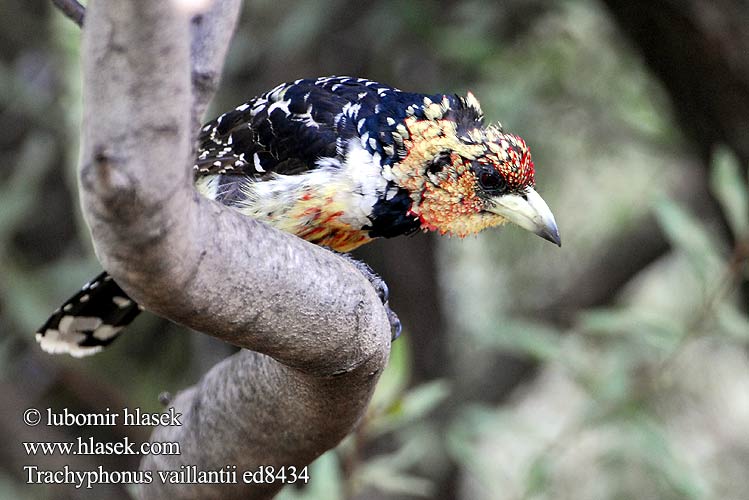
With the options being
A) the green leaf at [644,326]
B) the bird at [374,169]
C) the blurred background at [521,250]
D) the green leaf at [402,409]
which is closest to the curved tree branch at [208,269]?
the bird at [374,169]

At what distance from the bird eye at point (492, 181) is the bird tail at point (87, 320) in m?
0.88

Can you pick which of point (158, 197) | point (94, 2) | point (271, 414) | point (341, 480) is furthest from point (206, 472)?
point (94, 2)

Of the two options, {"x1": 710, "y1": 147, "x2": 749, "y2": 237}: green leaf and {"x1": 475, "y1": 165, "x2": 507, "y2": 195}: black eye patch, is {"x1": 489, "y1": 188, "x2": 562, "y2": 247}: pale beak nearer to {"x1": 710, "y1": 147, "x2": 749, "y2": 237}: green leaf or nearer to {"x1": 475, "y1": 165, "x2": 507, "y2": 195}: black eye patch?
{"x1": 475, "y1": 165, "x2": 507, "y2": 195}: black eye patch

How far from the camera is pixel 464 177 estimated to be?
Result: 7.06 feet

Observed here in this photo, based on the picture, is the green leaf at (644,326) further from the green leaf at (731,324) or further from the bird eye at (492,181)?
the bird eye at (492,181)

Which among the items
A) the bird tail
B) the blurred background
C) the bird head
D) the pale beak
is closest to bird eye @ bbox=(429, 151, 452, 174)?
the bird head

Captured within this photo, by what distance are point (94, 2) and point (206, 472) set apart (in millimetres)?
1197

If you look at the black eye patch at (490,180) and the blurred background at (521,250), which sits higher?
the black eye patch at (490,180)

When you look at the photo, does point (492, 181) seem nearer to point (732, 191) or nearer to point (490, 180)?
point (490, 180)

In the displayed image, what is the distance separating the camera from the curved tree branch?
106 cm

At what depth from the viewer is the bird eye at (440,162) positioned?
2.16m

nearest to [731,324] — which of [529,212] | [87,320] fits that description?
[529,212]

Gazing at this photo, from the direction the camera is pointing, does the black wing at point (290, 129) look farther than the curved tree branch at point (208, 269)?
Yes

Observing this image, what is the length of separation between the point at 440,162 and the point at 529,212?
216 millimetres
